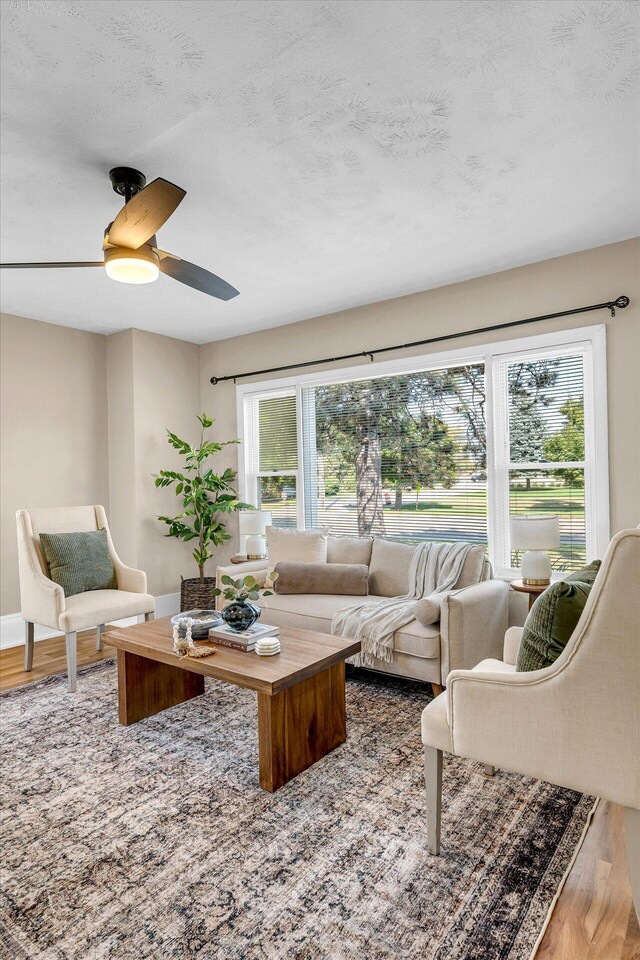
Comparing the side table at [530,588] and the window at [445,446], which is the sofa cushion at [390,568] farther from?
the side table at [530,588]

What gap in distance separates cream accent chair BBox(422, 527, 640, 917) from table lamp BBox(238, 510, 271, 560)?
303 centimetres

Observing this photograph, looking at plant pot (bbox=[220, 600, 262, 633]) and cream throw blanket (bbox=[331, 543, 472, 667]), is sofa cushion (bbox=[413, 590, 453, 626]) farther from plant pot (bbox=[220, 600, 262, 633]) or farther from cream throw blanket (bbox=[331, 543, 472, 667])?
plant pot (bbox=[220, 600, 262, 633])

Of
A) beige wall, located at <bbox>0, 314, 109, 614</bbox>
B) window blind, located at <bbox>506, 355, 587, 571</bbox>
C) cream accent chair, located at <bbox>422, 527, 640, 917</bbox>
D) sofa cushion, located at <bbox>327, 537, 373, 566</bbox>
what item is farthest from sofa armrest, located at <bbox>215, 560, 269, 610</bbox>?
cream accent chair, located at <bbox>422, 527, 640, 917</bbox>

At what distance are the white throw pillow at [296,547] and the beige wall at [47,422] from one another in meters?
1.95

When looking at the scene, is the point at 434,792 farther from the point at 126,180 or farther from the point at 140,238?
the point at 126,180

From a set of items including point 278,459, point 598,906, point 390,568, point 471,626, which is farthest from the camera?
point 278,459

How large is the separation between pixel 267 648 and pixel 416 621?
1.03 metres

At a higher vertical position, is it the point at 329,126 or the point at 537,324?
the point at 329,126

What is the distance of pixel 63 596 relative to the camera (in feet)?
12.0

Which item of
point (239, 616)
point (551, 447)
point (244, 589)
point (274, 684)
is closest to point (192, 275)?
point (244, 589)

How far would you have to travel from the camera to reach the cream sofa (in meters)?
Result: 3.05

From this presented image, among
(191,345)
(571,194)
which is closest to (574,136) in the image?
(571,194)

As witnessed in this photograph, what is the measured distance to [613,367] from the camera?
3.40 metres

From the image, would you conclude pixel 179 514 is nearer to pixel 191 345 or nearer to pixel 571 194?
pixel 191 345
